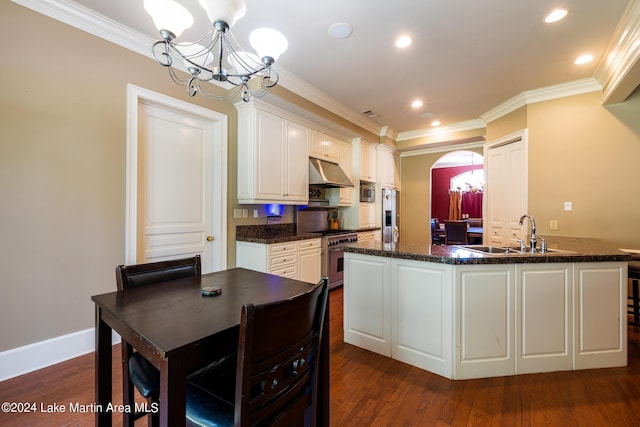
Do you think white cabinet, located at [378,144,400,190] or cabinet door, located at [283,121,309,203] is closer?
cabinet door, located at [283,121,309,203]

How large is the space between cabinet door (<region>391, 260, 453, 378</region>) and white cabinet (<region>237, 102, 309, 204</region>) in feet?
6.03

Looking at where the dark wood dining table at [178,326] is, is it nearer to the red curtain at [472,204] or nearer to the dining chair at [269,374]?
the dining chair at [269,374]

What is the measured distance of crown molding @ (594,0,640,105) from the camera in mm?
2209

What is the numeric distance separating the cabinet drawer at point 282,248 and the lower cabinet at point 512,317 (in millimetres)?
1564

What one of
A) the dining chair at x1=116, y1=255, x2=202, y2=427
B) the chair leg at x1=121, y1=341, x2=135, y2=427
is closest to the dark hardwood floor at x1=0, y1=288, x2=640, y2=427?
the chair leg at x1=121, y1=341, x2=135, y2=427

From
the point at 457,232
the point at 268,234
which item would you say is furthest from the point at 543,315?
the point at 457,232

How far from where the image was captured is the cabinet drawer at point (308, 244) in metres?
3.60

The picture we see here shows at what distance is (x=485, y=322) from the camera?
1999 mm

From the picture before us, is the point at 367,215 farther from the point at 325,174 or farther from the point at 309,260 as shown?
the point at 309,260

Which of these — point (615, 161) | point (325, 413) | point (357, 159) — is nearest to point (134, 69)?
point (325, 413)

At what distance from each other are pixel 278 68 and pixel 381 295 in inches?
101

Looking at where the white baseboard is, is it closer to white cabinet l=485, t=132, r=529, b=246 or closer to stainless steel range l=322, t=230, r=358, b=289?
stainless steel range l=322, t=230, r=358, b=289

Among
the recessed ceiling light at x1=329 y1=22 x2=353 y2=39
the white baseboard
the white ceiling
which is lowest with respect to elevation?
the white baseboard

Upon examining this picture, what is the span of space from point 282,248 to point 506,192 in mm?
3351
